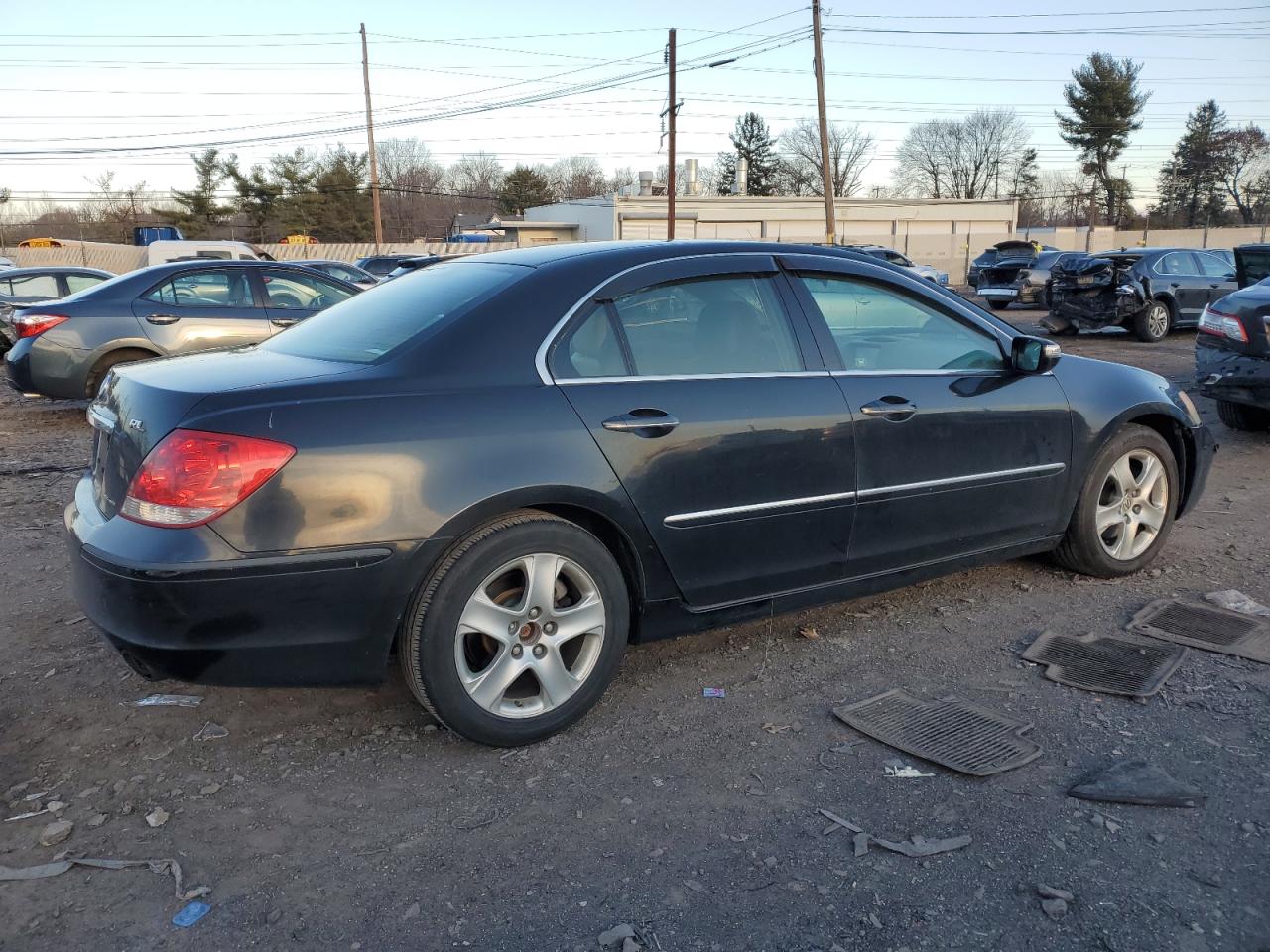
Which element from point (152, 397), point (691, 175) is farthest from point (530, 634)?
point (691, 175)

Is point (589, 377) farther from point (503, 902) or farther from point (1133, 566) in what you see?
point (1133, 566)

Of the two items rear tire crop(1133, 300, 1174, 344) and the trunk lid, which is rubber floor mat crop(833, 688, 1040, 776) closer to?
the trunk lid

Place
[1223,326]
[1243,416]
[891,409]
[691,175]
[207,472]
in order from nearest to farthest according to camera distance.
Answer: [207,472] < [891,409] < [1223,326] < [1243,416] < [691,175]

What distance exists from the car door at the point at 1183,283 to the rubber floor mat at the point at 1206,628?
46.1ft

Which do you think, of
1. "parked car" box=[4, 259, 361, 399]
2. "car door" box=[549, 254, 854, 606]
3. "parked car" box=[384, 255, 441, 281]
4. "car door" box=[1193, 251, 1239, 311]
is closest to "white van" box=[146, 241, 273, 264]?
"parked car" box=[384, 255, 441, 281]

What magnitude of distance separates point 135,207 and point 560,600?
6287cm

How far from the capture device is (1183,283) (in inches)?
659

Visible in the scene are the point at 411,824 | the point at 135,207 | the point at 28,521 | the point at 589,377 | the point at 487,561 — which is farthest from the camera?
the point at 135,207

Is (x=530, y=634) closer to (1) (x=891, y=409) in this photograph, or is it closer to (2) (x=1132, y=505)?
(1) (x=891, y=409)

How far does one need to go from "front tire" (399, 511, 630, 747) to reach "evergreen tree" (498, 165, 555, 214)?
70882 millimetres

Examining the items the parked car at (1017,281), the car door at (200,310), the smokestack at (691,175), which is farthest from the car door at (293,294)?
the smokestack at (691,175)

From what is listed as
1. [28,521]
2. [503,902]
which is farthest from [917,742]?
[28,521]

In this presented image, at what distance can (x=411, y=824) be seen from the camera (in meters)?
2.76

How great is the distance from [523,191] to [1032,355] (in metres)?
71.4
